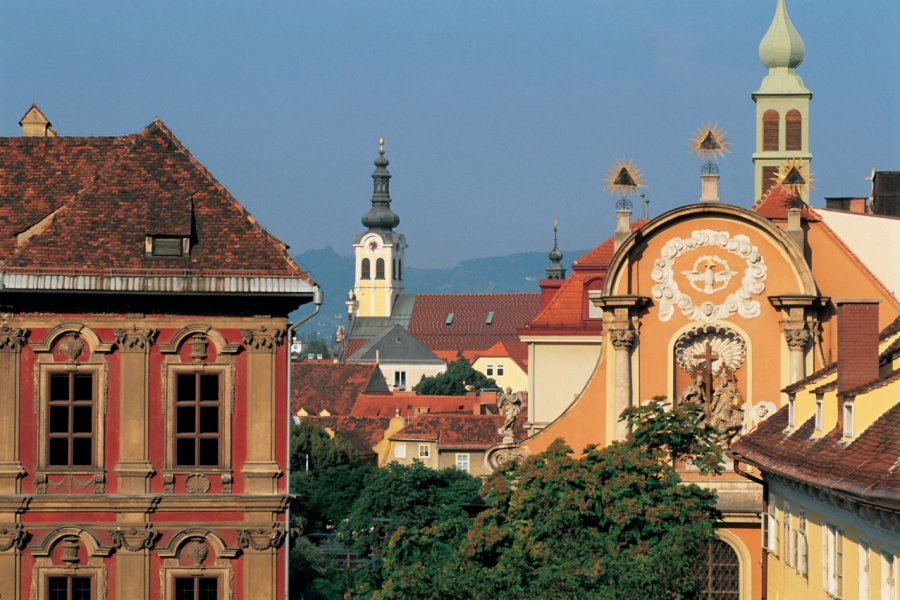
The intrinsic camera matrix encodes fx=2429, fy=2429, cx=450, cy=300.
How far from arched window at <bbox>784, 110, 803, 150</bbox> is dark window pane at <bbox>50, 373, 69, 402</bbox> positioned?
60.6 meters

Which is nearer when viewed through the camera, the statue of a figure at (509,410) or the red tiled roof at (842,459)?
the red tiled roof at (842,459)

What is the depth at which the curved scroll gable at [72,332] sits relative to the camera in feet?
161

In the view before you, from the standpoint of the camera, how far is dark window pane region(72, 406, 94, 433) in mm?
49062

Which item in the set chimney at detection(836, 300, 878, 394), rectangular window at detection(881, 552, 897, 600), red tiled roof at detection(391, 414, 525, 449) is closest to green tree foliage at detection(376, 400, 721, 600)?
chimney at detection(836, 300, 878, 394)

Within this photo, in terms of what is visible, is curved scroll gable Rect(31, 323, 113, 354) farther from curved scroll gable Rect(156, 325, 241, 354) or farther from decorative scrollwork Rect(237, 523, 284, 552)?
decorative scrollwork Rect(237, 523, 284, 552)

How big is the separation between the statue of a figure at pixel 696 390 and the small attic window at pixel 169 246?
16047 mm

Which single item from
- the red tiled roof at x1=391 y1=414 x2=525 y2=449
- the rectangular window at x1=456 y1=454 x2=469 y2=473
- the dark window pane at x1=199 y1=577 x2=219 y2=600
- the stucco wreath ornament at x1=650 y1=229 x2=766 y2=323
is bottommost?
the rectangular window at x1=456 y1=454 x2=469 y2=473

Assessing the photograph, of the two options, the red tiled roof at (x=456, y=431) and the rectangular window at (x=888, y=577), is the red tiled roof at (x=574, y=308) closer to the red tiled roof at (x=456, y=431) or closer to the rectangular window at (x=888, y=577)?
the rectangular window at (x=888, y=577)

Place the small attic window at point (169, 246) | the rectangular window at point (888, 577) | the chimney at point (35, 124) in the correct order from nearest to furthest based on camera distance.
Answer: the rectangular window at point (888, 577)
the small attic window at point (169, 246)
the chimney at point (35, 124)

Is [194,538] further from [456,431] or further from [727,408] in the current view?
[456,431]

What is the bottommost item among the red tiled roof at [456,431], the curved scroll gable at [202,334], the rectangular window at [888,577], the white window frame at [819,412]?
the red tiled roof at [456,431]

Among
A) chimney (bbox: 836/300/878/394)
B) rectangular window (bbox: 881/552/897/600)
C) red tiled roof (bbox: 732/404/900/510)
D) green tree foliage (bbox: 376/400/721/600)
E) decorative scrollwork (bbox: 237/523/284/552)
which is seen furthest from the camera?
decorative scrollwork (bbox: 237/523/284/552)

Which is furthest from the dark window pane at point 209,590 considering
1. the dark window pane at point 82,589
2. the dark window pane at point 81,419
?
the dark window pane at point 81,419

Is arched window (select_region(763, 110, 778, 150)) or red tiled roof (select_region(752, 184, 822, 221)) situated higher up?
arched window (select_region(763, 110, 778, 150))
